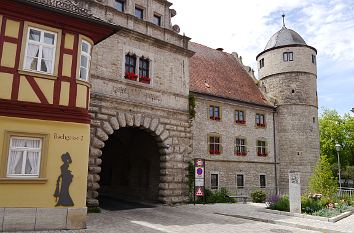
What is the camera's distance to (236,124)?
2673 cm

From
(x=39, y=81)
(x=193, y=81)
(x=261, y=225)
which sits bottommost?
(x=261, y=225)

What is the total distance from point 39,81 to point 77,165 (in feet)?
10.3

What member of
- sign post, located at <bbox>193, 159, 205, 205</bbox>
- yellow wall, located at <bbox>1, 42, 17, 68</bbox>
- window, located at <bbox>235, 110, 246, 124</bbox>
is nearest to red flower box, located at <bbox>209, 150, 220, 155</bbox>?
window, located at <bbox>235, 110, 246, 124</bbox>

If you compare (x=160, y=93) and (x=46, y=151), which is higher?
(x=160, y=93)

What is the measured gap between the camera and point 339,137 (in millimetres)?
48312

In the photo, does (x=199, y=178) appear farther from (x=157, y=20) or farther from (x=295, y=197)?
(x=157, y=20)

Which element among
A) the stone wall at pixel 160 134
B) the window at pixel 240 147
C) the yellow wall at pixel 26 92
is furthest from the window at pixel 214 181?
the yellow wall at pixel 26 92

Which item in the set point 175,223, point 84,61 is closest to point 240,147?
point 175,223

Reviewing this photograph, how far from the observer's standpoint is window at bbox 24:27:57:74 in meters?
11.1

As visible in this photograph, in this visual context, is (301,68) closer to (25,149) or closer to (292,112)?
(292,112)

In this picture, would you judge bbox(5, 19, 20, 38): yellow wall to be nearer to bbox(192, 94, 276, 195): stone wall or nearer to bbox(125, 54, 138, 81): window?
bbox(125, 54, 138, 81): window

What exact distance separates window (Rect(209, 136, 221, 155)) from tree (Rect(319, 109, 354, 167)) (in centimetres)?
2812

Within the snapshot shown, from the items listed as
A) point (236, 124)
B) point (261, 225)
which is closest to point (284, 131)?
point (236, 124)

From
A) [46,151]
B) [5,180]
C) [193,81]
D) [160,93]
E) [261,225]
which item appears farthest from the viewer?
[193,81]
